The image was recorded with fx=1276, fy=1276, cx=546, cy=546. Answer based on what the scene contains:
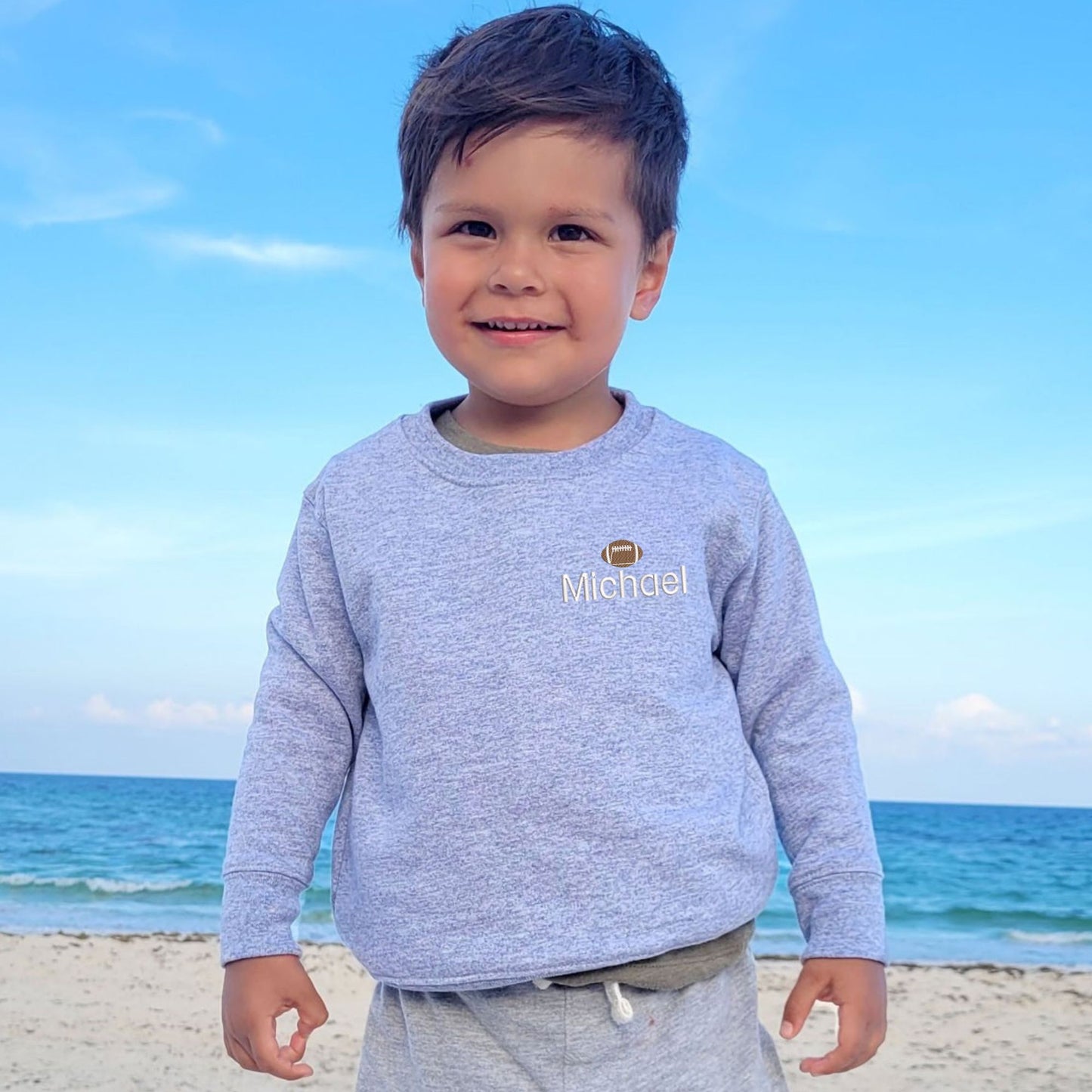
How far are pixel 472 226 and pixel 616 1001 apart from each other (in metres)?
1.03

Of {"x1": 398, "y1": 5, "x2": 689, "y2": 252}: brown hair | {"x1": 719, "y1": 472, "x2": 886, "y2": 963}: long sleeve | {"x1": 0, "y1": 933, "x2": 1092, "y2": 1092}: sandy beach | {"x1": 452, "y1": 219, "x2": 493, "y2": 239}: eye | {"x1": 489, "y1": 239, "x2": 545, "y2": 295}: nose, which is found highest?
{"x1": 398, "y1": 5, "x2": 689, "y2": 252}: brown hair

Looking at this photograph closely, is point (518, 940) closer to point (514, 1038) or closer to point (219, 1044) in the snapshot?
point (514, 1038)

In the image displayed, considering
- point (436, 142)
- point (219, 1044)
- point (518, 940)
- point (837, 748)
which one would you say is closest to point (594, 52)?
point (436, 142)

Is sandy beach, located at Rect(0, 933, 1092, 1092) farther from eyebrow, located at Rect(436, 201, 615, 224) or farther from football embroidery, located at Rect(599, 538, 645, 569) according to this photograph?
eyebrow, located at Rect(436, 201, 615, 224)

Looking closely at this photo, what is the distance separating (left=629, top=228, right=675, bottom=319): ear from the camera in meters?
1.89

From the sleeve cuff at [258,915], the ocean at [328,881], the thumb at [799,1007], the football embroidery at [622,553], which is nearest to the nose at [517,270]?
the football embroidery at [622,553]

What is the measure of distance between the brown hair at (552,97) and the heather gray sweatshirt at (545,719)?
1.08 feet

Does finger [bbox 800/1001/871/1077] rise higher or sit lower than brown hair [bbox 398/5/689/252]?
lower

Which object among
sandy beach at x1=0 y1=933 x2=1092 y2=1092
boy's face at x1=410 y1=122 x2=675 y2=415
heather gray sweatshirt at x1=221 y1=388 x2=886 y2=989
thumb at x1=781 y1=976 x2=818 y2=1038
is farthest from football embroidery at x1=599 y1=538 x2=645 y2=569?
sandy beach at x1=0 y1=933 x2=1092 y2=1092

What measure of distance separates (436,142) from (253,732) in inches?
35.1

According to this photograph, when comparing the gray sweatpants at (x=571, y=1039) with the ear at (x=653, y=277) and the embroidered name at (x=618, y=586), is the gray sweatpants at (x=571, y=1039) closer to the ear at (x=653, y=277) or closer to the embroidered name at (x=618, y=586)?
the embroidered name at (x=618, y=586)

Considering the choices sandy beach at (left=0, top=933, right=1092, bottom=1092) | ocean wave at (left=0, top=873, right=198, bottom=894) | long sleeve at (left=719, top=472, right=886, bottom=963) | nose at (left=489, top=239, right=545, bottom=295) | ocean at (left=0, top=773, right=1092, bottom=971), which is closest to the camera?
nose at (left=489, top=239, right=545, bottom=295)

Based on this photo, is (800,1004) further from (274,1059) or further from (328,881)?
(328,881)

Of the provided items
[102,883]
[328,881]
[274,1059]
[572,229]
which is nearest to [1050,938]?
[328,881]
